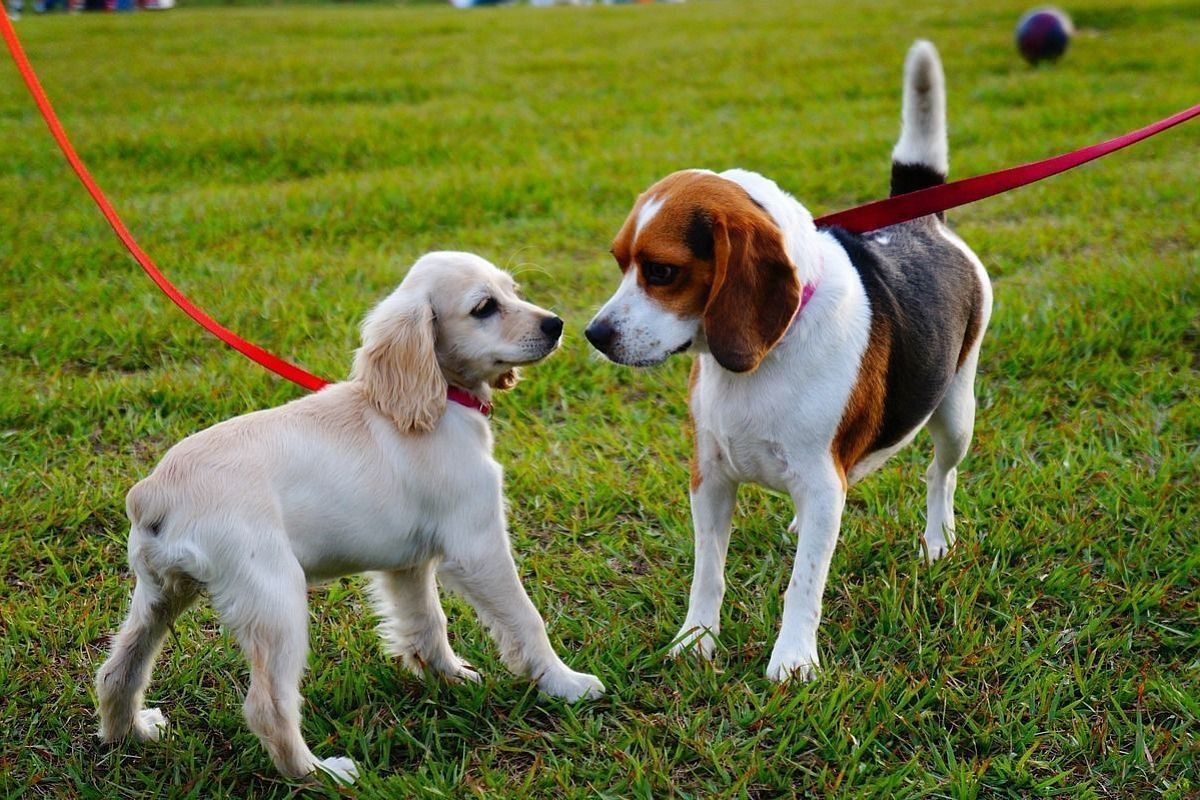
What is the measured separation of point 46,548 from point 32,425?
1.15 metres

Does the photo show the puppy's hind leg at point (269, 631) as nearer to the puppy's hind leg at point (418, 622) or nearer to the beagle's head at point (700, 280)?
the puppy's hind leg at point (418, 622)

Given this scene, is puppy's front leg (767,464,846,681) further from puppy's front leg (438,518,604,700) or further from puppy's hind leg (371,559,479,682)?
puppy's hind leg (371,559,479,682)

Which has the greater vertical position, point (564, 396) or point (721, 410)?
point (721, 410)

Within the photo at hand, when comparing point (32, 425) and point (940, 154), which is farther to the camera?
point (32, 425)

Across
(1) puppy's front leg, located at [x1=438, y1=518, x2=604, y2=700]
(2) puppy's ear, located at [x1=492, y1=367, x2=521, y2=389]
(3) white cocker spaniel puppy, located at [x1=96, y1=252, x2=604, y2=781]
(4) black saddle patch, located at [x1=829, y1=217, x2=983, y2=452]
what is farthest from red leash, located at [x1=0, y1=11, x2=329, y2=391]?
(4) black saddle patch, located at [x1=829, y1=217, x2=983, y2=452]

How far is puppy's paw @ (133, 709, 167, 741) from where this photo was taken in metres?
3.01

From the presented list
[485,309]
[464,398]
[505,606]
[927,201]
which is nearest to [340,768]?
[505,606]

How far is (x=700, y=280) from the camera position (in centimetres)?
298

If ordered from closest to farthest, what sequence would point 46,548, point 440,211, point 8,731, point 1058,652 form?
1. point 8,731
2. point 1058,652
3. point 46,548
4. point 440,211

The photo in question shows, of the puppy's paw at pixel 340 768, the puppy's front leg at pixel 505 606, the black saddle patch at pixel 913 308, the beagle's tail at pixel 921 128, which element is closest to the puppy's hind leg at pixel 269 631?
the puppy's paw at pixel 340 768

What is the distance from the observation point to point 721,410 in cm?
315

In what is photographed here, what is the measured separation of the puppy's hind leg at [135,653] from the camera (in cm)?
279

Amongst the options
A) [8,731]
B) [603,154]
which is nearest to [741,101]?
[603,154]

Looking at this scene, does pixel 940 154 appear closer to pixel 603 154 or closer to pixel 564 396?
pixel 564 396
